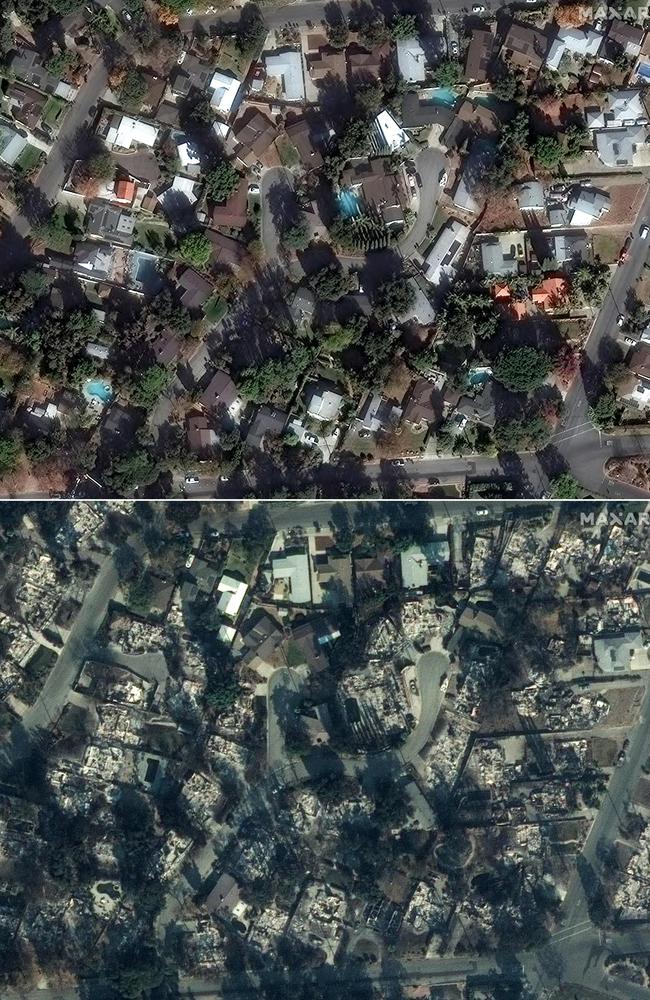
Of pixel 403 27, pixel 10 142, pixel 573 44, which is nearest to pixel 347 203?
pixel 403 27

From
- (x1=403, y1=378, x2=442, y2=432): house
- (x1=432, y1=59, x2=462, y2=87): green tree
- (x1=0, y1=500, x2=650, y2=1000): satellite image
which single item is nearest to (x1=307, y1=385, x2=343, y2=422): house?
(x1=403, y1=378, x2=442, y2=432): house

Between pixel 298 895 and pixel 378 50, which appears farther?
pixel 298 895

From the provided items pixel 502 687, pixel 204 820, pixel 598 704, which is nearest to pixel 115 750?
pixel 204 820

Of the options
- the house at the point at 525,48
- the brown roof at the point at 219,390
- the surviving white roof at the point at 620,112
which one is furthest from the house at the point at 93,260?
the surviving white roof at the point at 620,112

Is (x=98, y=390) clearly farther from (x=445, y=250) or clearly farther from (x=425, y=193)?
(x=425, y=193)

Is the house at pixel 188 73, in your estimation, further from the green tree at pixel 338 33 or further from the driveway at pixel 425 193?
the driveway at pixel 425 193

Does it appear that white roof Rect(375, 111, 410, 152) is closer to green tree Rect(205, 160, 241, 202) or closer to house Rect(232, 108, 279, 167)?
house Rect(232, 108, 279, 167)

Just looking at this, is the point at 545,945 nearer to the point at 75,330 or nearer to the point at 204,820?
the point at 204,820
